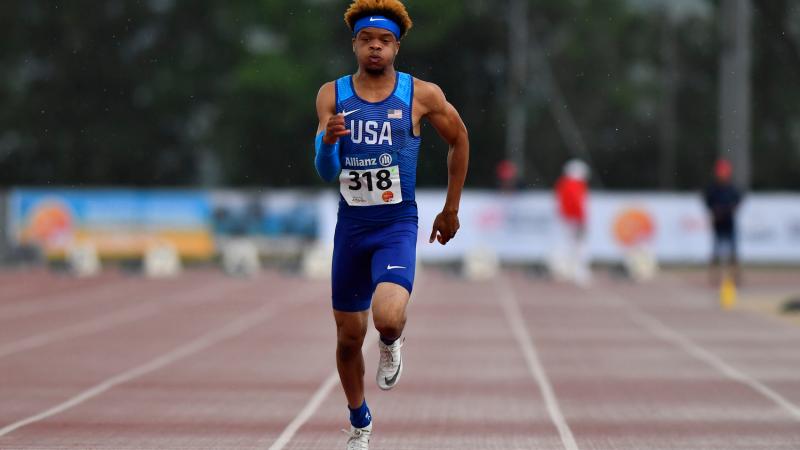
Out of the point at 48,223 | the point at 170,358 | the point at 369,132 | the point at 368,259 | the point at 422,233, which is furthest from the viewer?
the point at 48,223

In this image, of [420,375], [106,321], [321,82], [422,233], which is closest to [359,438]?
[420,375]

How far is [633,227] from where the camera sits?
35031 mm

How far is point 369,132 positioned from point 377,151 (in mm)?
104

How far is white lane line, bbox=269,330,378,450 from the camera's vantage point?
31.6ft

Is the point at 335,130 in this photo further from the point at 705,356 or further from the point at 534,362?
the point at 705,356

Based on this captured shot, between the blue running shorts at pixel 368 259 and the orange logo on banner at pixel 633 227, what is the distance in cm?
2705

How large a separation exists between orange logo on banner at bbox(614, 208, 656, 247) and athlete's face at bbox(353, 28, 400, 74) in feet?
89.5

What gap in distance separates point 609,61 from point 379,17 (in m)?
58.6

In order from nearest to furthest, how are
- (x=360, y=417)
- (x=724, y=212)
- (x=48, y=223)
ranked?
(x=360, y=417)
(x=724, y=212)
(x=48, y=223)

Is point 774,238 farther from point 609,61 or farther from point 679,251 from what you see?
point 609,61

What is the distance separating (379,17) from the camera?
26.5 feet

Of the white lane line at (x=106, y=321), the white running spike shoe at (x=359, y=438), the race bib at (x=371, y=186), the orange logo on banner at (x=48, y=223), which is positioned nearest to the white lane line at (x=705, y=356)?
the white running spike shoe at (x=359, y=438)

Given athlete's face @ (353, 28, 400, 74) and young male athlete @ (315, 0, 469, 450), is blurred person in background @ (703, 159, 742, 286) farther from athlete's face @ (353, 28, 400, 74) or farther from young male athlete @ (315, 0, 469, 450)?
athlete's face @ (353, 28, 400, 74)

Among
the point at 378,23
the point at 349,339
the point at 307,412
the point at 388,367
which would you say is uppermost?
the point at 378,23
